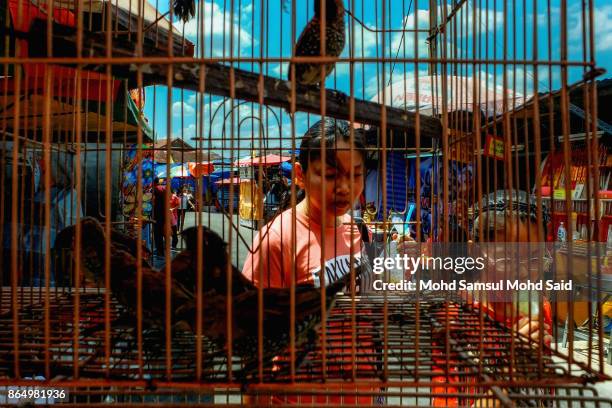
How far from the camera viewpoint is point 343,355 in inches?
32.5

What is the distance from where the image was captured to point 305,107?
0.87 metres

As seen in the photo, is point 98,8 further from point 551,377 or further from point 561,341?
point 561,341

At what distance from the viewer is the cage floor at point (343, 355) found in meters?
0.77

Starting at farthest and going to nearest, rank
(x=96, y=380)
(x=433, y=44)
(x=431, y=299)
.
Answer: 1. (x=433, y=44)
2. (x=431, y=299)
3. (x=96, y=380)

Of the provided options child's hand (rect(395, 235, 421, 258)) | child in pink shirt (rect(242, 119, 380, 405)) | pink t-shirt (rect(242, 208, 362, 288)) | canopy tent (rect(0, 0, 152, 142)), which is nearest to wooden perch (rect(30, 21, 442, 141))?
child in pink shirt (rect(242, 119, 380, 405))

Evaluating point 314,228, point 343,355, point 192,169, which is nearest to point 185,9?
point 314,228

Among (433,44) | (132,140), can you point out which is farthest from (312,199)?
(132,140)

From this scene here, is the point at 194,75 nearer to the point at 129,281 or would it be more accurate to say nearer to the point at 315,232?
the point at 129,281

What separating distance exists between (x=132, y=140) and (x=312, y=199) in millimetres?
3559

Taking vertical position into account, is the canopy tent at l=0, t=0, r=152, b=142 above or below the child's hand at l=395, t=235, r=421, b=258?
above

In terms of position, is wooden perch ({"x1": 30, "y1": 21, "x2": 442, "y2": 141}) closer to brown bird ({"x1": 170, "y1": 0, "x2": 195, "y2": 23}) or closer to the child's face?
the child's face

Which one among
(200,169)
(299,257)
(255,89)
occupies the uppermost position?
(255,89)

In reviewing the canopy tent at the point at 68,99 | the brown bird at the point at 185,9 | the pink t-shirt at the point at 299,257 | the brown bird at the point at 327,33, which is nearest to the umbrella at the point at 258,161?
the pink t-shirt at the point at 299,257

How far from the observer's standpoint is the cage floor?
30.4 inches
